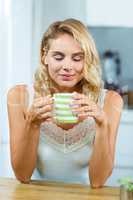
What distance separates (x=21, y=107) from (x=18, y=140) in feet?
0.50

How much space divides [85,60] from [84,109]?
32cm

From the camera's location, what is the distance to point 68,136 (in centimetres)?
152

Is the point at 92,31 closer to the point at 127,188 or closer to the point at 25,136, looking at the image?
the point at 25,136

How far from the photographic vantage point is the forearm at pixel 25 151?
1.40 meters

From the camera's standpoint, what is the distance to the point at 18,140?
4.66ft

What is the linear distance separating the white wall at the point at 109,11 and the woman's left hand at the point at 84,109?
122 cm

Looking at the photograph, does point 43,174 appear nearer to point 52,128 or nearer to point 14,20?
point 52,128

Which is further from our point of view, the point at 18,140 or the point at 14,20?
the point at 14,20

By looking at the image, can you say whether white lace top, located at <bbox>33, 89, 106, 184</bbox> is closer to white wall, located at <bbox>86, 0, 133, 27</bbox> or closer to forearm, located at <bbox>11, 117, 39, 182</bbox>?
forearm, located at <bbox>11, 117, 39, 182</bbox>

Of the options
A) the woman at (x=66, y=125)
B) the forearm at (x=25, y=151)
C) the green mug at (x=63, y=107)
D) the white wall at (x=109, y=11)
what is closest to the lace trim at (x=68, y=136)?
the woman at (x=66, y=125)

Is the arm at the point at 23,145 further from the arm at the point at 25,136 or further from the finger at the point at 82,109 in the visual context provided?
the finger at the point at 82,109

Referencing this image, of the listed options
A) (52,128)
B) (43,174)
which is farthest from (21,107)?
(43,174)

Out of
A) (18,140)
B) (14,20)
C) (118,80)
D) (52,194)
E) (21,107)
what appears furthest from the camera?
(118,80)

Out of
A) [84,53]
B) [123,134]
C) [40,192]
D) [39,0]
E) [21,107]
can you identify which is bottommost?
[123,134]
